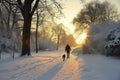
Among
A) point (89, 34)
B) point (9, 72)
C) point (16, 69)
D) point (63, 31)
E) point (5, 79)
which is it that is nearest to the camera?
point (5, 79)

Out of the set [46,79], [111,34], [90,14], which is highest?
[90,14]

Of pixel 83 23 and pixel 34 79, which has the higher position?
pixel 83 23

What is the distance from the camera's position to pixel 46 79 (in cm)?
1644

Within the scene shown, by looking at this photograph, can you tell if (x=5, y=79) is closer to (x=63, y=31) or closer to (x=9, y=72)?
(x=9, y=72)

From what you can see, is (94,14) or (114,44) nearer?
(114,44)

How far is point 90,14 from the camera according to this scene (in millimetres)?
79312

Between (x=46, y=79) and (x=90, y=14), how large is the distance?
64.1 meters

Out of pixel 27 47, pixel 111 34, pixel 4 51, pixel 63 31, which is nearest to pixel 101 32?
pixel 111 34

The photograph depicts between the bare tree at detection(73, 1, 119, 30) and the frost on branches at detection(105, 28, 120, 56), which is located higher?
the bare tree at detection(73, 1, 119, 30)

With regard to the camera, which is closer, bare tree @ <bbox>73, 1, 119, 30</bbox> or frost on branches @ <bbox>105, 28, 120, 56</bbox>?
frost on branches @ <bbox>105, 28, 120, 56</bbox>

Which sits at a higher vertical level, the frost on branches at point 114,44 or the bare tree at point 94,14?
the bare tree at point 94,14

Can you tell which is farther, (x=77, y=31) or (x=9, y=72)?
(x=77, y=31)

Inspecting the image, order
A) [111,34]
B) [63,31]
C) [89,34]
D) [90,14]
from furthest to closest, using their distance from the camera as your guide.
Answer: [63,31] → [90,14] → [89,34] → [111,34]

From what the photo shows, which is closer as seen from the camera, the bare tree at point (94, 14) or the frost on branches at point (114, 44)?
the frost on branches at point (114, 44)
